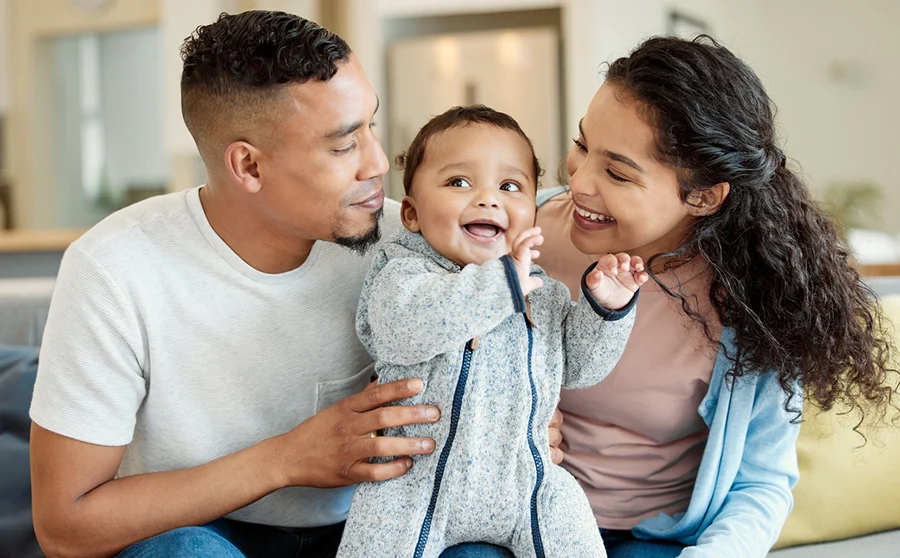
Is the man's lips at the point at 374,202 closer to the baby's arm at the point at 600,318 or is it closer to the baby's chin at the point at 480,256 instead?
the baby's chin at the point at 480,256

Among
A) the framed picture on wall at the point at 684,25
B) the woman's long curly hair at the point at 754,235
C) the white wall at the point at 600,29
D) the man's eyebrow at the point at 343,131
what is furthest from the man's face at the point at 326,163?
the framed picture on wall at the point at 684,25

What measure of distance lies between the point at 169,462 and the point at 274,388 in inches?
8.4

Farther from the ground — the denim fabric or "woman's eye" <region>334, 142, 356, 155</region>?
"woman's eye" <region>334, 142, 356, 155</region>

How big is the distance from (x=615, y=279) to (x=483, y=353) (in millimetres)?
219

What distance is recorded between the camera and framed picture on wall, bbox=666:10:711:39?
6062 millimetres

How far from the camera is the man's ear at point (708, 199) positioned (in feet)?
4.73

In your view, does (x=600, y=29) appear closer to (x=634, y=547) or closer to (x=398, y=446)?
(x=634, y=547)

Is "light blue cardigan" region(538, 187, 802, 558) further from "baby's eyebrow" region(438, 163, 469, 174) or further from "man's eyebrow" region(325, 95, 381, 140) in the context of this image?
"man's eyebrow" region(325, 95, 381, 140)

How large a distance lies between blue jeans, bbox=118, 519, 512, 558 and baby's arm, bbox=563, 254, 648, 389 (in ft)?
1.01

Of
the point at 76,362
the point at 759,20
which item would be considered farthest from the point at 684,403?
the point at 759,20

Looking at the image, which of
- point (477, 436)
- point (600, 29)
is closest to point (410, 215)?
point (477, 436)

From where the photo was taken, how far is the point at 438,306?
1.19 metres

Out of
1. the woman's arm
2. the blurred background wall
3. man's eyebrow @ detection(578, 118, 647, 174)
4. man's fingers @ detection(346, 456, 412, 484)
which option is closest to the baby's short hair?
man's eyebrow @ detection(578, 118, 647, 174)

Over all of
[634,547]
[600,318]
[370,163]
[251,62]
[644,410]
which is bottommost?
[634,547]
